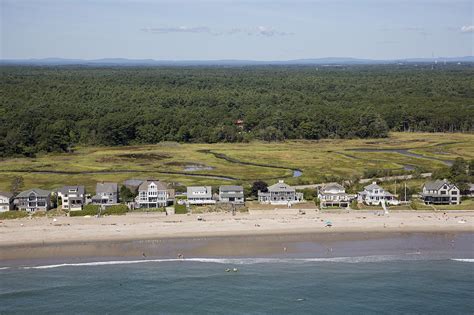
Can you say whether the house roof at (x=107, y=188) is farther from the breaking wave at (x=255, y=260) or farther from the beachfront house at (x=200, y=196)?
the breaking wave at (x=255, y=260)

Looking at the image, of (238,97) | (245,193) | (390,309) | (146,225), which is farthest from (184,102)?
(390,309)

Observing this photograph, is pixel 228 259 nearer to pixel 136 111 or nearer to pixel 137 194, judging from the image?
pixel 137 194

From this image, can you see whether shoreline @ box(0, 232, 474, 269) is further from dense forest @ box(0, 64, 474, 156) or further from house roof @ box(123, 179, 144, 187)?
dense forest @ box(0, 64, 474, 156)

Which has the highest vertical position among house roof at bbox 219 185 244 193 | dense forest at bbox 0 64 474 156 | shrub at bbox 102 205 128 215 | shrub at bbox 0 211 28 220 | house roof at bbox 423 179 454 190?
dense forest at bbox 0 64 474 156

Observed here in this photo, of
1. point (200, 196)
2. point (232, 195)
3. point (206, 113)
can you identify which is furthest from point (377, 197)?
point (206, 113)

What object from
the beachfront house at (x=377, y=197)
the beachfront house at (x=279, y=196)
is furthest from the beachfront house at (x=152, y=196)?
the beachfront house at (x=377, y=197)

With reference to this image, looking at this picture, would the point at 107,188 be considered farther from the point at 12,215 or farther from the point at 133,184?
the point at 12,215

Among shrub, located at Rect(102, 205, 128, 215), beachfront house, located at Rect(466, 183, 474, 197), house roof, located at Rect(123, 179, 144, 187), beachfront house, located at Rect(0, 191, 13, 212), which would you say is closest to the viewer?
shrub, located at Rect(102, 205, 128, 215)

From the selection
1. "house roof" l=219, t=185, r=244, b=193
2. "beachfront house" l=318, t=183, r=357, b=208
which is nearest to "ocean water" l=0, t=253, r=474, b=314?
"beachfront house" l=318, t=183, r=357, b=208
